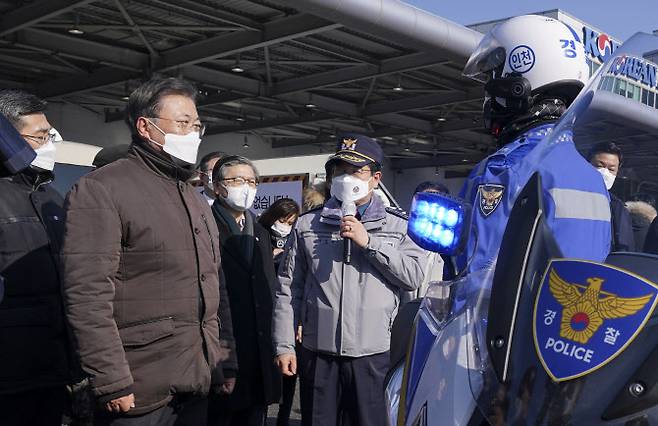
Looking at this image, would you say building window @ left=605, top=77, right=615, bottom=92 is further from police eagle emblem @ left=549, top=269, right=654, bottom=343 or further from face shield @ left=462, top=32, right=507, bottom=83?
face shield @ left=462, top=32, right=507, bottom=83

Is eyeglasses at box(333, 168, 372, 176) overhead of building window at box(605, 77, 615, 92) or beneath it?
beneath

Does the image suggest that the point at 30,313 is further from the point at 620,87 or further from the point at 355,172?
the point at 620,87

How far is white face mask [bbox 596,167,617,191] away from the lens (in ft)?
4.97

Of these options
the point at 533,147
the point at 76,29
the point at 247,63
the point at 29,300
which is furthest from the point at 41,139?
the point at 247,63

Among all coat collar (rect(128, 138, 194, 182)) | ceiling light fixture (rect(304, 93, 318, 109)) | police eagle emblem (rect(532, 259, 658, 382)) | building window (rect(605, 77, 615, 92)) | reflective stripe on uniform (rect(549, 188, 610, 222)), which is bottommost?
police eagle emblem (rect(532, 259, 658, 382))

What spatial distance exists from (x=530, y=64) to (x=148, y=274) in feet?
5.12

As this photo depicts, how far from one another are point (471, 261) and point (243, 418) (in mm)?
2807

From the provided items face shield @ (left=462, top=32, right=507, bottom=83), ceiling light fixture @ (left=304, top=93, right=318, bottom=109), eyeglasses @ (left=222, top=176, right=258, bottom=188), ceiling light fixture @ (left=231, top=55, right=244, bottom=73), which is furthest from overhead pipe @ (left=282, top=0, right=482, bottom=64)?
face shield @ (left=462, top=32, right=507, bottom=83)

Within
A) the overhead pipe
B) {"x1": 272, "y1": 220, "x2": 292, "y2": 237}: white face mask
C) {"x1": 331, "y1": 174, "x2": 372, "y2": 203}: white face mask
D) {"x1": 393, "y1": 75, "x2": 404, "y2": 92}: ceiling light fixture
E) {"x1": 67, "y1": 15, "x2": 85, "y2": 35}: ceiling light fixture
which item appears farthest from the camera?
{"x1": 393, "y1": 75, "x2": 404, "y2": 92}: ceiling light fixture

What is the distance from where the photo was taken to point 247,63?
17531 millimetres

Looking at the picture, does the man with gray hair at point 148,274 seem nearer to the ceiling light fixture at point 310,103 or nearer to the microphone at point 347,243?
the microphone at point 347,243

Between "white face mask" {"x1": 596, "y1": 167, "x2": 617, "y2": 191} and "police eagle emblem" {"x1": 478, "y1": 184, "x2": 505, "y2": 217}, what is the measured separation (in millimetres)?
320

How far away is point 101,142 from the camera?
2361cm

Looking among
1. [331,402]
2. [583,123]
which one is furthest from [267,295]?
[583,123]
